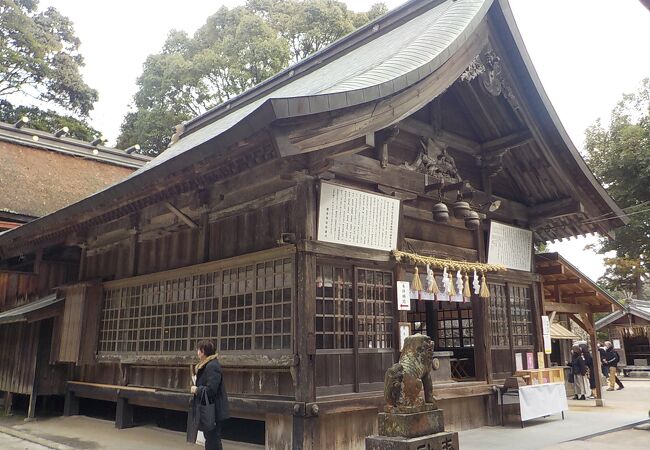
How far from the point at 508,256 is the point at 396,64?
5.00 m

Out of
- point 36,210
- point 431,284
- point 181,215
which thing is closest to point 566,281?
point 431,284

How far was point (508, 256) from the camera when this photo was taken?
10.1m

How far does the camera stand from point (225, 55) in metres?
30.1

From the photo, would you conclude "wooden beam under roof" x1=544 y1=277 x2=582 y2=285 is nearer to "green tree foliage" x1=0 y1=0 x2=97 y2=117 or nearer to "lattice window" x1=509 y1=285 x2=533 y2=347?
"lattice window" x1=509 y1=285 x2=533 y2=347

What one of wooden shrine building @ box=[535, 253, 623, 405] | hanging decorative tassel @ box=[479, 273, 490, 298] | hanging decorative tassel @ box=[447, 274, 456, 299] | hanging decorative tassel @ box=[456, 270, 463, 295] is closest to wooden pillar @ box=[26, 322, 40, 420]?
hanging decorative tassel @ box=[447, 274, 456, 299]

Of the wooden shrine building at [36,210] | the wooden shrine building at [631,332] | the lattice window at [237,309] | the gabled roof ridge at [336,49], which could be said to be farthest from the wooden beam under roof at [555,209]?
the wooden shrine building at [631,332]

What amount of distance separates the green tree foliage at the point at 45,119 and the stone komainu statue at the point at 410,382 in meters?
28.9

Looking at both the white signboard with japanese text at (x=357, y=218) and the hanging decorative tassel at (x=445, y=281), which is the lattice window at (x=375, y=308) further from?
the hanging decorative tassel at (x=445, y=281)

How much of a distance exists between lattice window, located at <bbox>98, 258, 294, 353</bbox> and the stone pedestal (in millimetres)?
2264

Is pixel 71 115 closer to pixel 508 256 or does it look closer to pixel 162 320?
pixel 162 320

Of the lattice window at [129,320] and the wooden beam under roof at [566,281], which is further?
the wooden beam under roof at [566,281]

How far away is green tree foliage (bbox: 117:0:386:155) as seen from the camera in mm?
29422

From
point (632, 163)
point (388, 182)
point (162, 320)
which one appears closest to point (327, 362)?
point (388, 182)

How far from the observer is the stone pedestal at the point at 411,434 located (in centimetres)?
438
